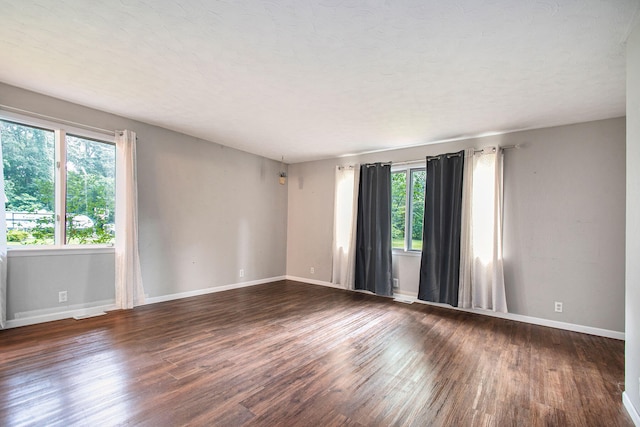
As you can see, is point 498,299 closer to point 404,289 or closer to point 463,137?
point 404,289

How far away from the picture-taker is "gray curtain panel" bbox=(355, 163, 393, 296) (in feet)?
17.0

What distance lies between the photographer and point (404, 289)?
16.5 feet

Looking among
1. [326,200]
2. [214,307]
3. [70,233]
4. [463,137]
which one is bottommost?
[214,307]

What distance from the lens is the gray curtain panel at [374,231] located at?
17.0ft

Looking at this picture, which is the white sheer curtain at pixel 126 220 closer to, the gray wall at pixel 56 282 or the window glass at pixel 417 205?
the gray wall at pixel 56 282

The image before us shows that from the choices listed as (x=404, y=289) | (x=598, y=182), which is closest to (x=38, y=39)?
(x=404, y=289)

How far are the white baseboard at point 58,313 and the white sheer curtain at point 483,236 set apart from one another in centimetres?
499

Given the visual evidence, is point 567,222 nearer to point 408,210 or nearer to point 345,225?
point 408,210

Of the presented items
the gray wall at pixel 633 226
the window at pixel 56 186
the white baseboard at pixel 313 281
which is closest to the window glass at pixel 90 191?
the window at pixel 56 186

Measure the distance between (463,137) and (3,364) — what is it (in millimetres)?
5788

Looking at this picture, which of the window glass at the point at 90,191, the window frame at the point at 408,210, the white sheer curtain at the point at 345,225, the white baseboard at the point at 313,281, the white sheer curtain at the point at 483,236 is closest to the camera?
the window glass at the point at 90,191

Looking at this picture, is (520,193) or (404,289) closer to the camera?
(520,193)

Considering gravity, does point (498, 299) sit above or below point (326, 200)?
below

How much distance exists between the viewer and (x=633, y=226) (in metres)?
1.92
